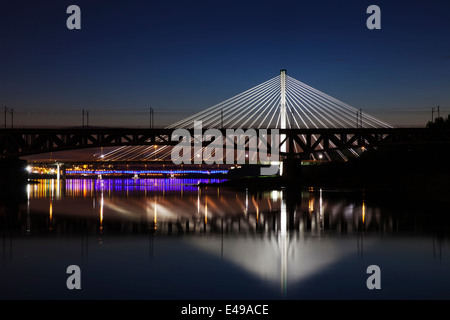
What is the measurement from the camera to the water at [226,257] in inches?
522

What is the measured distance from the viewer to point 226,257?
1844 centimetres

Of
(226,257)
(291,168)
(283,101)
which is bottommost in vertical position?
(226,257)

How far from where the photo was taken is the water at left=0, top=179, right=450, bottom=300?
13266 millimetres

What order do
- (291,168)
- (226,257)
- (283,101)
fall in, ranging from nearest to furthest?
1. (226,257)
2. (283,101)
3. (291,168)

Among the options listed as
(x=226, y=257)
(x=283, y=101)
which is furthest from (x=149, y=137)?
(x=226, y=257)

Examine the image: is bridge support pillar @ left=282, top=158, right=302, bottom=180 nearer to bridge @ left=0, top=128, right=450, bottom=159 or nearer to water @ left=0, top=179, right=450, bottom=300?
bridge @ left=0, top=128, right=450, bottom=159

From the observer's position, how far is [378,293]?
13.0m

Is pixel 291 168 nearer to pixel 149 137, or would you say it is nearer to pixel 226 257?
pixel 149 137

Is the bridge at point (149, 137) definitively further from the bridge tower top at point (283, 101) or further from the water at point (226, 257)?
the water at point (226, 257)

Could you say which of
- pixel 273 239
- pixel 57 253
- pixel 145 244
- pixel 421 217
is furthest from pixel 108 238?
pixel 421 217

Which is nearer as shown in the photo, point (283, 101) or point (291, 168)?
point (283, 101)

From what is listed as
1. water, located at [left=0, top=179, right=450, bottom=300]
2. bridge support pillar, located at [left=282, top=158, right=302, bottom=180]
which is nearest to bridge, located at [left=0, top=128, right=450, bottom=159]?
bridge support pillar, located at [left=282, top=158, right=302, bottom=180]
